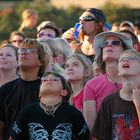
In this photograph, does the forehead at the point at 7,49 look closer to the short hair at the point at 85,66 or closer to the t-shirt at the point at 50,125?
the short hair at the point at 85,66

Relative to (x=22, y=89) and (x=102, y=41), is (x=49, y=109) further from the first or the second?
(x=102, y=41)

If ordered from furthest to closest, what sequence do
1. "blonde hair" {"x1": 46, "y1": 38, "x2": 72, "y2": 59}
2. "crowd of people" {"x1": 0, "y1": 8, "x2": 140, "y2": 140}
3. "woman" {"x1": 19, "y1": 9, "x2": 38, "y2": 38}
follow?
"woman" {"x1": 19, "y1": 9, "x2": 38, "y2": 38}
"blonde hair" {"x1": 46, "y1": 38, "x2": 72, "y2": 59}
"crowd of people" {"x1": 0, "y1": 8, "x2": 140, "y2": 140}

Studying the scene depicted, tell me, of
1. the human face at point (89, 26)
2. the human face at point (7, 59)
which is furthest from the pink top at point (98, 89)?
the human face at point (89, 26)

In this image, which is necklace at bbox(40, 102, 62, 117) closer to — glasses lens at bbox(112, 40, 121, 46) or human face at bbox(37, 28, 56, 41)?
glasses lens at bbox(112, 40, 121, 46)

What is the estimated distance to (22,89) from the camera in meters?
6.96

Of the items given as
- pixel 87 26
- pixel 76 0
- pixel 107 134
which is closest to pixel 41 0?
pixel 76 0

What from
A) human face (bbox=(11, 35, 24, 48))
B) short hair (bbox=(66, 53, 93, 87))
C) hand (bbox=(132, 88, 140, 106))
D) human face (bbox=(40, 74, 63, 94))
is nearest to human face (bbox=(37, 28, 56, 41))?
human face (bbox=(11, 35, 24, 48))

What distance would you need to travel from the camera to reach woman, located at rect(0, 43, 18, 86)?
7816 millimetres

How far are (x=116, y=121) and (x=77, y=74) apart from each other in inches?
43.9

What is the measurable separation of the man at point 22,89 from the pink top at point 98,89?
521 mm

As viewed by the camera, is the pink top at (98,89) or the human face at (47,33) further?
the human face at (47,33)

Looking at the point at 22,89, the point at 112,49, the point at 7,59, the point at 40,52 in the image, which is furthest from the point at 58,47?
the point at 22,89

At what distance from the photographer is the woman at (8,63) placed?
7.82 m

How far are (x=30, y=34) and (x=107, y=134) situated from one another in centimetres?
639
